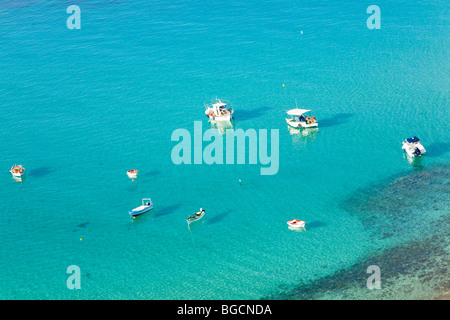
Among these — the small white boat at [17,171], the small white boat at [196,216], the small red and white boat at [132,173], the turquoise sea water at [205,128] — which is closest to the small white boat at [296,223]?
the turquoise sea water at [205,128]

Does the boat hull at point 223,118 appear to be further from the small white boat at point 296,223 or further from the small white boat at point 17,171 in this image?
the small white boat at point 17,171

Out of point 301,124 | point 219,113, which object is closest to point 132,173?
point 219,113

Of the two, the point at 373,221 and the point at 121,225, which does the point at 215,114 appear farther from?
the point at 373,221

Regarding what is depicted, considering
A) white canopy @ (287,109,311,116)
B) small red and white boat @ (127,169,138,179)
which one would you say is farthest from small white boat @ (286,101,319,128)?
small red and white boat @ (127,169,138,179)

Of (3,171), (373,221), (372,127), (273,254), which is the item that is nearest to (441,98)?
(372,127)

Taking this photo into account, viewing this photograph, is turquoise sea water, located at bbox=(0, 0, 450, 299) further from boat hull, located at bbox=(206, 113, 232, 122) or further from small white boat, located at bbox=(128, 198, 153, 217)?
boat hull, located at bbox=(206, 113, 232, 122)

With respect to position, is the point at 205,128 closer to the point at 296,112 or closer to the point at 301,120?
the point at 296,112
